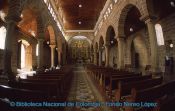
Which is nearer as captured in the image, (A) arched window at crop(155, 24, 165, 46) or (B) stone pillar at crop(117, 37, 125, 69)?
(B) stone pillar at crop(117, 37, 125, 69)

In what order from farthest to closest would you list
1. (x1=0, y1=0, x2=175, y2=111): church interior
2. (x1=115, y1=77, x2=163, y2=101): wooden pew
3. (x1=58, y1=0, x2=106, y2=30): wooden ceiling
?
(x1=58, y1=0, x2=106, y2=30): wooden ceiling < (x1=115, y1=77, x2=163, y2=101): wooden pew < (x1=0, y1=0, x2=175, y2=111): church interior

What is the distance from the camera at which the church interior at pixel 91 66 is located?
3.58 meters

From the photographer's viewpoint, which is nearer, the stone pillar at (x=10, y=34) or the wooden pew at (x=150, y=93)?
the wooden pew at (x=150, y=93)

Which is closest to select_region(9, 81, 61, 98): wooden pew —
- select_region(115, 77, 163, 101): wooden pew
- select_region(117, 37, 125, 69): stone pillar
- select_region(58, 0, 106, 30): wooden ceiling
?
select_region(115, 77, 163, 101): wooden pew

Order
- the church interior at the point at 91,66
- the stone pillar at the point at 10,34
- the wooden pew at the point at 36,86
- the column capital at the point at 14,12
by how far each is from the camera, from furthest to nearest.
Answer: the column capital at the point at 14,12, the stone pillar at the point at 10,34, the wooden pew at the point at 36,86, the church interior at the point at 91,66

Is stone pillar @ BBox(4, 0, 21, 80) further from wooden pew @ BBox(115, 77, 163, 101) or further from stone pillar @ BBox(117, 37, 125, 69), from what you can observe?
stone pillar @ BBox(117, 37, 125, 69)

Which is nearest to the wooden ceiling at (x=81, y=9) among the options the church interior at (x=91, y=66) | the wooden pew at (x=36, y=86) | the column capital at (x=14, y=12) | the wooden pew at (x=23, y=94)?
the church interior at (x=91, y=66)

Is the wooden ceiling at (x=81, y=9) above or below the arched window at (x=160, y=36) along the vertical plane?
above

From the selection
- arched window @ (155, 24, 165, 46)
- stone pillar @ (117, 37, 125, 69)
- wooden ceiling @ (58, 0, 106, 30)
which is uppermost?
wooden ceiling @ (58, 0, 106, 30)

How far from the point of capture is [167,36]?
1448 centimetres

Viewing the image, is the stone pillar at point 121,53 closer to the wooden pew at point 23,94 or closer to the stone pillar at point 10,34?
the stone pillar at point 10,34

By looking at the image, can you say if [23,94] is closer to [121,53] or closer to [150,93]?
[150,93]

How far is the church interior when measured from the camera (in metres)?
3.58

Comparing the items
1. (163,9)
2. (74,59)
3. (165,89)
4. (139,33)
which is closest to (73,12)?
(139,33)
